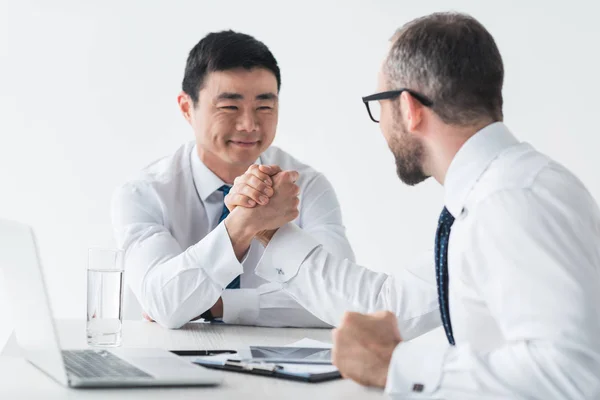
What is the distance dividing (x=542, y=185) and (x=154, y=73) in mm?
3426

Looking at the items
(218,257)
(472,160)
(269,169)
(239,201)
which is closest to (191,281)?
(218,257)

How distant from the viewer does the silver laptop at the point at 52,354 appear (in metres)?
1.32

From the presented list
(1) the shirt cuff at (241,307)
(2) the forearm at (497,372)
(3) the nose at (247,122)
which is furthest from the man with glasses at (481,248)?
(3) the nose at (247,122)

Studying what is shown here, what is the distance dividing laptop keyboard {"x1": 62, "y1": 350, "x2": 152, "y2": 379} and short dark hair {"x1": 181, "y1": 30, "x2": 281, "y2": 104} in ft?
4.07

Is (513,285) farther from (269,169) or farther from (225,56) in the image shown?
(225,56)

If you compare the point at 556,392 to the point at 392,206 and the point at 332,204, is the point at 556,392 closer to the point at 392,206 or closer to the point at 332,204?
the point at 332,204

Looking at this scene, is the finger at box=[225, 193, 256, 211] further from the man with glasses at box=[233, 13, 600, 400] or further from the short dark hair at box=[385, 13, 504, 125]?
the short dark hair at box=[385, 13, 504, 125]

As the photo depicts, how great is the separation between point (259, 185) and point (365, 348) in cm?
90

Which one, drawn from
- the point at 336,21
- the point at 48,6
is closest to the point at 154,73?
the point at 48,6

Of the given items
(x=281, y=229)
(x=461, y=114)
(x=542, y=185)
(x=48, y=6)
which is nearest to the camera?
(x=542, y=185)

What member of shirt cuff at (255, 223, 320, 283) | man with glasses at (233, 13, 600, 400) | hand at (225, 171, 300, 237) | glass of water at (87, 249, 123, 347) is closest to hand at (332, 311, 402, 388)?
man with glasses at (233, 13, 600, 400)

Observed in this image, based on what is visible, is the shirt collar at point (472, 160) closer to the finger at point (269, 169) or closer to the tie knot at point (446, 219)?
the tie knot at point (446, 219)

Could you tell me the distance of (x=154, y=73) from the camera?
445 cm

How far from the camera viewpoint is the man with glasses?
3.88 feet
